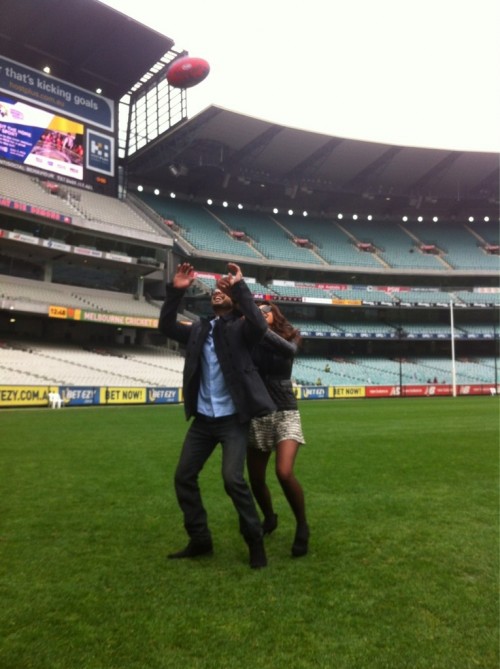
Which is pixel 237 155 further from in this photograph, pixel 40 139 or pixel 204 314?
pixel 204 314

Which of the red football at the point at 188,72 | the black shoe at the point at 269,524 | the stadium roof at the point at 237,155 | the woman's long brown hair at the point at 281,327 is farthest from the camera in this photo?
the stadium roof at the point at 237,155

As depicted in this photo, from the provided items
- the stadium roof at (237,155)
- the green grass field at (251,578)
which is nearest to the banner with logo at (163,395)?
the green grass field at (251,578)

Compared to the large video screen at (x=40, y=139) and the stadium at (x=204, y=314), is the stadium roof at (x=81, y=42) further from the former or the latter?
the large video screen at (x=40, y=139)

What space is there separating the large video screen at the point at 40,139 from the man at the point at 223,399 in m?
36.2

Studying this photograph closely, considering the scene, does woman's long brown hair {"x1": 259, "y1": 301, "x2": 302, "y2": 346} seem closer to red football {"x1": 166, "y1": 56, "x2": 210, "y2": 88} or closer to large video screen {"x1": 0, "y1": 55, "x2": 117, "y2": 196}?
red football {"x1": 166, "y1": 56, "x2": 210, "y2": 88}

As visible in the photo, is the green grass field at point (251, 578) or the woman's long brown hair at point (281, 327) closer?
the green grass field at point (251, 578)

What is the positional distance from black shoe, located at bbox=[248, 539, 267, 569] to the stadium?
Answer: 0.81ft

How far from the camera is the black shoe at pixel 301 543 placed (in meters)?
4.10

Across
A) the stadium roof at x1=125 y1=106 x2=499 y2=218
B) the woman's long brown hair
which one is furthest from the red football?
the woman's long brown hair

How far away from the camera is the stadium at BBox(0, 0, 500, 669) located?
3.00 meters

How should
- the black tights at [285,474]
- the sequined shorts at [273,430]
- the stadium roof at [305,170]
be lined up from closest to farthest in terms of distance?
the black tights at [285,474], the sequined shorts at [273,430], the stadium roof at [305,170]

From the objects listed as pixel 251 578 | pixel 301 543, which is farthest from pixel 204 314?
pixel 251 578

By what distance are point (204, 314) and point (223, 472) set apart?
3283cm

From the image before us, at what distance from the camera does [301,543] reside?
4137 millimetres
